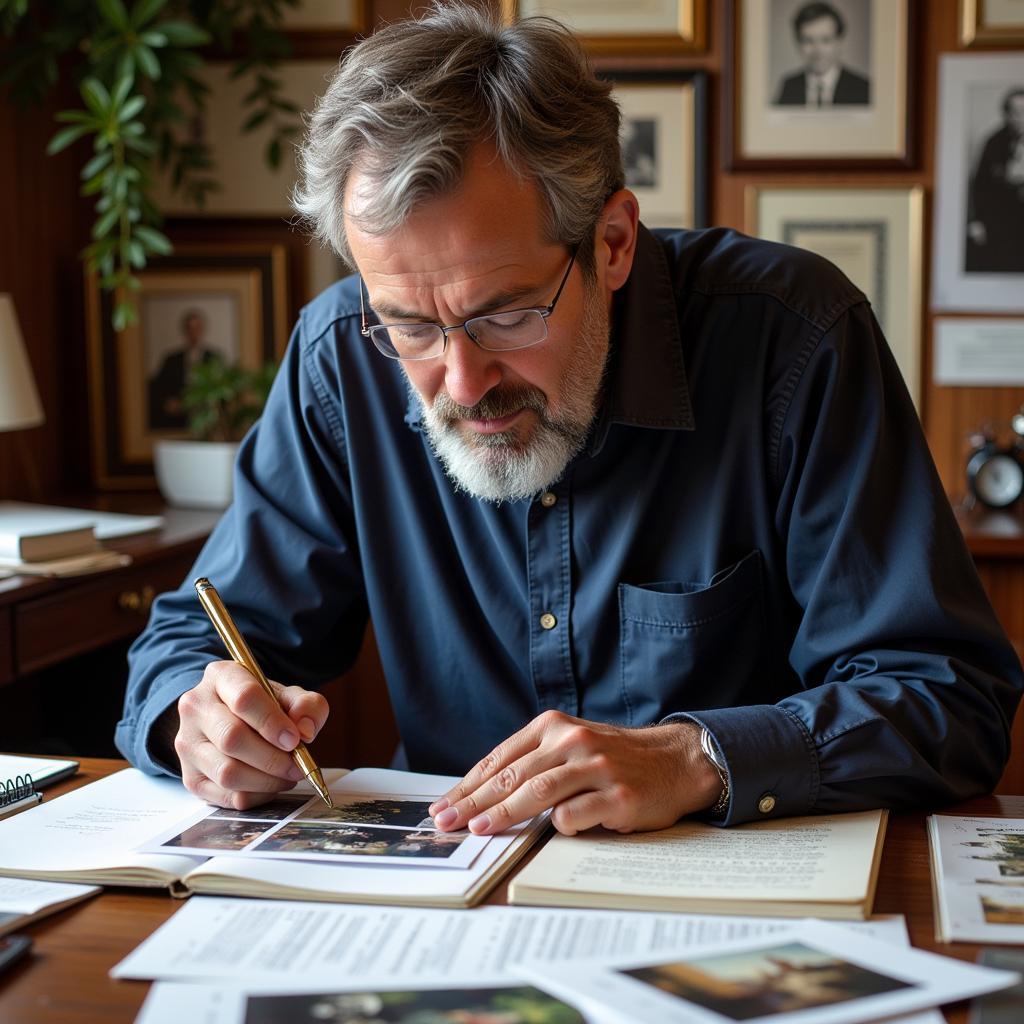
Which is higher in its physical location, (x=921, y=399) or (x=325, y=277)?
(x=325, y=277)

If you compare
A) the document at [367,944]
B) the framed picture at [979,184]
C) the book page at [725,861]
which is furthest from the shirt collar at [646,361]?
the framed picture at [979,184]

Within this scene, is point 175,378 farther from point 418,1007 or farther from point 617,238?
point 418,1007

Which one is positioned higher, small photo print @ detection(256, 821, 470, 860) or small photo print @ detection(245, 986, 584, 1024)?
small photo print @ detection(245, 986, 584, 1024)

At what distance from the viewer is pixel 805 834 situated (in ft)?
4.02

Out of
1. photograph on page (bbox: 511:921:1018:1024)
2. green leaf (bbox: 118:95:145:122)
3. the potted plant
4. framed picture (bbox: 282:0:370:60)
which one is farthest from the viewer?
framed picture (bbox: 282:0:370:60)

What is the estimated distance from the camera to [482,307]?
4.76 ft

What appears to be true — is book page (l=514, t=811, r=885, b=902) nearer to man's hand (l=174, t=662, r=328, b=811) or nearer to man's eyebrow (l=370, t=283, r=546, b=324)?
man's hand (l=174, t=662, r=328, b=811)

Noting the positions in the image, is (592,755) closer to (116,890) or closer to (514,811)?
(514,811)

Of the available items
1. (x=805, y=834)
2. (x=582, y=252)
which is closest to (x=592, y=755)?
(x=805, y=834)

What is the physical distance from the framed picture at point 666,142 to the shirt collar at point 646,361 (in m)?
1.71

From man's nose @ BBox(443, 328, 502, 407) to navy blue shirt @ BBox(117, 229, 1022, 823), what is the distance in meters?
0.22

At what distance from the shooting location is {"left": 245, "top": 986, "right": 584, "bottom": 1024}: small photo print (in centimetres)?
88

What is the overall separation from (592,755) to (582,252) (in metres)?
0.64

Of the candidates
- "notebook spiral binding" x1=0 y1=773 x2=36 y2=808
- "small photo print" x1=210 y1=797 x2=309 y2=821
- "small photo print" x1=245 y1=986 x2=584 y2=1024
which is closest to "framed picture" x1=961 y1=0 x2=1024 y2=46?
"small photo print" x1=210 y1=797 x2=309 y2=821
